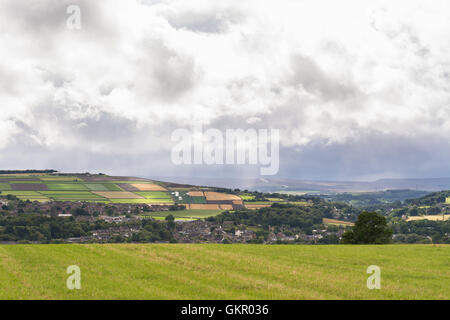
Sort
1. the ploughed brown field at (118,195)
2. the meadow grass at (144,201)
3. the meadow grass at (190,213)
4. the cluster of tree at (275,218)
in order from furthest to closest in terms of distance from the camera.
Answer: the ploughed brown field at (118,195), the meadow grass at (144,201), the cluster of tree at (275,218), the meadow grass at (190,213)

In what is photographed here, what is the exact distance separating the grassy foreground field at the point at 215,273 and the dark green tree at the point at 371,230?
21723 mm

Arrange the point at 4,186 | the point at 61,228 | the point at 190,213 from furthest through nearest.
Result: 1. the point at 4,186
2. the point at 190,213
3. the point at 61,228

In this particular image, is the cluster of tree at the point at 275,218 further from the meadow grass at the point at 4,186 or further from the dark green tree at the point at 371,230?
the meadow grass at the point at 4,186

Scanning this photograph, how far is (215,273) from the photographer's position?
84.8ft

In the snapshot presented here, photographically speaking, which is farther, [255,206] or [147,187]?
[147,187]

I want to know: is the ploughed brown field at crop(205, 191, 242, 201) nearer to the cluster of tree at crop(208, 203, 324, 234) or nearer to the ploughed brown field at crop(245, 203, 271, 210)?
the ploughed brown field at crop(245, 203, 271, 210)

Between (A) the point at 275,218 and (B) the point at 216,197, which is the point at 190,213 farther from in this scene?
(B) the point at 216,197

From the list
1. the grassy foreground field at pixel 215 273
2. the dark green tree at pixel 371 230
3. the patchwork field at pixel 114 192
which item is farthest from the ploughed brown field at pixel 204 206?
the grassy foreground field at pixel 215 273

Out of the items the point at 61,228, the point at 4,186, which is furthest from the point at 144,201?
the point at 4,186

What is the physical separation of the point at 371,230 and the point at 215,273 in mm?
41321

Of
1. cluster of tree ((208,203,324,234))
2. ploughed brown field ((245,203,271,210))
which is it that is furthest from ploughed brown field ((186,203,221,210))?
ploughed brown field ((245,203,271,210))

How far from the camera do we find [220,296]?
65.2 feet

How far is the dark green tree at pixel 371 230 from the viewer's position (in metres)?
61.3
